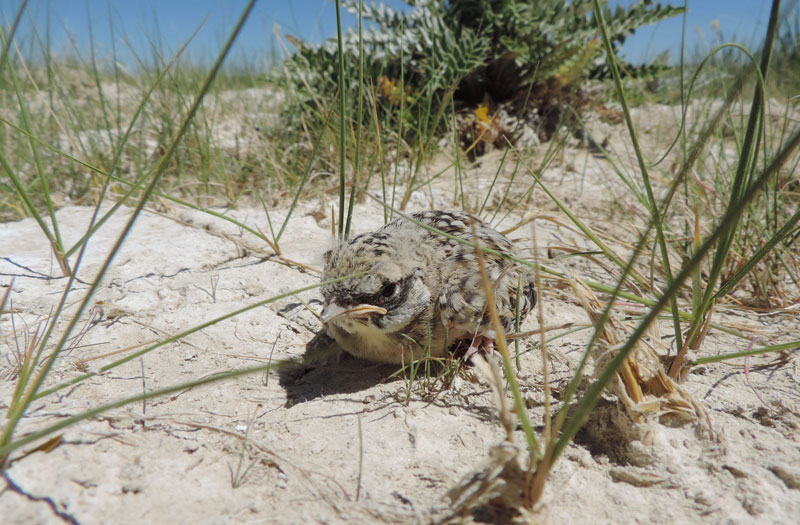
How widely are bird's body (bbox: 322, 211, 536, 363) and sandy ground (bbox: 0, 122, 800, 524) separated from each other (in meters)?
0.21

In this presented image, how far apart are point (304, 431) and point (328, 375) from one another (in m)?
0.70

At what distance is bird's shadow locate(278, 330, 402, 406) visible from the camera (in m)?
2.28

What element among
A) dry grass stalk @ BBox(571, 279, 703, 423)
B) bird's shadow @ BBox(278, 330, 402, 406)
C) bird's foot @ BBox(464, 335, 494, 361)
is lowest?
bird's shadow @ BBox(278, 330, 402, 406)

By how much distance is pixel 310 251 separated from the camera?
333cm

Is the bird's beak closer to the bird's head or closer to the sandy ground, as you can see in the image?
the bird's head

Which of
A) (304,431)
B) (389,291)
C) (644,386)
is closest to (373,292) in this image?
(389,291)

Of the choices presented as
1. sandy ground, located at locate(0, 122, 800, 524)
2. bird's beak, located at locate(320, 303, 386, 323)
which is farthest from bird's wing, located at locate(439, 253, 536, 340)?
bird's beak, located at locate(320, 303, 386, 323)

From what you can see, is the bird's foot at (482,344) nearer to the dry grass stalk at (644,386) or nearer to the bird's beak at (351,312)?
the bird's beak at (351,312)

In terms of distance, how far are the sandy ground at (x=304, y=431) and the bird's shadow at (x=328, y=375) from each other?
1 centimetres

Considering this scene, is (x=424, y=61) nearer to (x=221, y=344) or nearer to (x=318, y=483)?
(x=221, y=344)

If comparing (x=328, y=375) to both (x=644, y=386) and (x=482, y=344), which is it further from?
(x=644, y=386)

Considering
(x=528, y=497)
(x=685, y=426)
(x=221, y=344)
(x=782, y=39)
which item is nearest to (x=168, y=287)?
(x=221, y=344)

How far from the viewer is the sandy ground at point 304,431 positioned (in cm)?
138

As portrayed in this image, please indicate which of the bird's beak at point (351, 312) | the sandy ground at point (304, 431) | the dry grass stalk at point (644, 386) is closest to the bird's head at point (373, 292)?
the bird's beak at point (351, 312)
